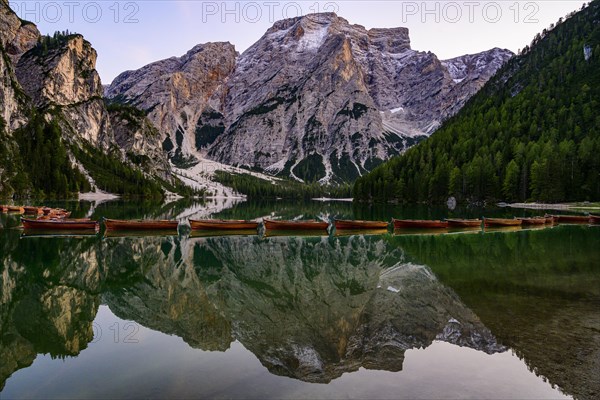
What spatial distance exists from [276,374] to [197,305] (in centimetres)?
946

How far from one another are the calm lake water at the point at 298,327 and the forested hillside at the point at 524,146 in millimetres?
101924

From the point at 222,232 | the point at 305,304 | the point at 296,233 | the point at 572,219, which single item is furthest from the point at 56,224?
the point at 572,219

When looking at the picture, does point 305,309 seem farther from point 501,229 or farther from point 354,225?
point 501,229

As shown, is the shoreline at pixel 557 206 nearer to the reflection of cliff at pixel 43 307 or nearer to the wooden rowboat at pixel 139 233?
the wooden rowboat at pixel 139 233

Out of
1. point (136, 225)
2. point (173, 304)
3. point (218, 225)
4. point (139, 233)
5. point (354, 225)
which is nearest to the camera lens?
point (173, 304)

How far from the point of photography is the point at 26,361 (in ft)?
48.0

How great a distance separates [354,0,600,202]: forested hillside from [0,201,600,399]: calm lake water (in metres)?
102

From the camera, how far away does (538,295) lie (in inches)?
894

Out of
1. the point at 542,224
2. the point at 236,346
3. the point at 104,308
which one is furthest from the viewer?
the point at 542,224

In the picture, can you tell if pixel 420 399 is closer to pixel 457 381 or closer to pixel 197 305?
pixel 457 381

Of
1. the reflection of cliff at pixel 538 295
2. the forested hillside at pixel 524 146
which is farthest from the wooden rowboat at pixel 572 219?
the forested hillside at pixel 524 146

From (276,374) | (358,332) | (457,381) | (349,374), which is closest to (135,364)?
(276,374)

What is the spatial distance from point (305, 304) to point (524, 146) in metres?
143

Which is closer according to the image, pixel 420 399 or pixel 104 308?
pixel 420 399
